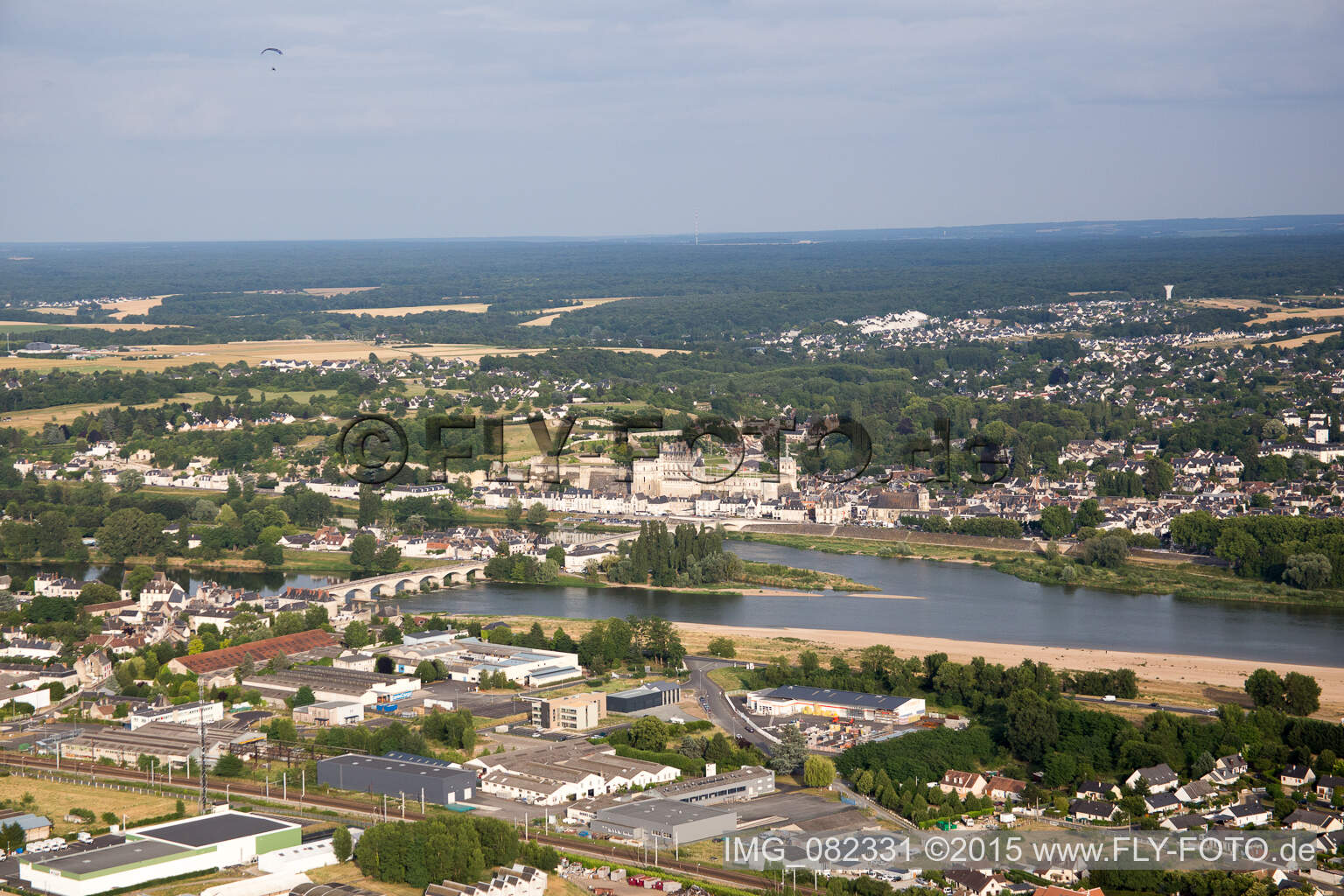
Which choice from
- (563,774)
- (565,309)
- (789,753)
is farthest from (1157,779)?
(565,309)

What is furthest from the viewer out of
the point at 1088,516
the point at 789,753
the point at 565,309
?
the point at 565,309

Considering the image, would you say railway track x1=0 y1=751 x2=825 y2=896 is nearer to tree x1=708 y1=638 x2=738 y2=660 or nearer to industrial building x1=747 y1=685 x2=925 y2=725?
industrial building x1=747 y1=685 x2=925 y2=725

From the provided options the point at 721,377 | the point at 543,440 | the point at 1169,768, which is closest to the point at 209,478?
the point at 543,440

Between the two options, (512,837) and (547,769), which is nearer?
(512,837)

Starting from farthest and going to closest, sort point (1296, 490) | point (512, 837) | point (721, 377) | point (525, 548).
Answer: point (721, 377) → point (1296, 490) → point (525, 548) → point (512, 837)

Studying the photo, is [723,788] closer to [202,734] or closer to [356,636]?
[202,734]

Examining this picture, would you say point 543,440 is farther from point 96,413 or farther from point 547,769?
point 547,769
